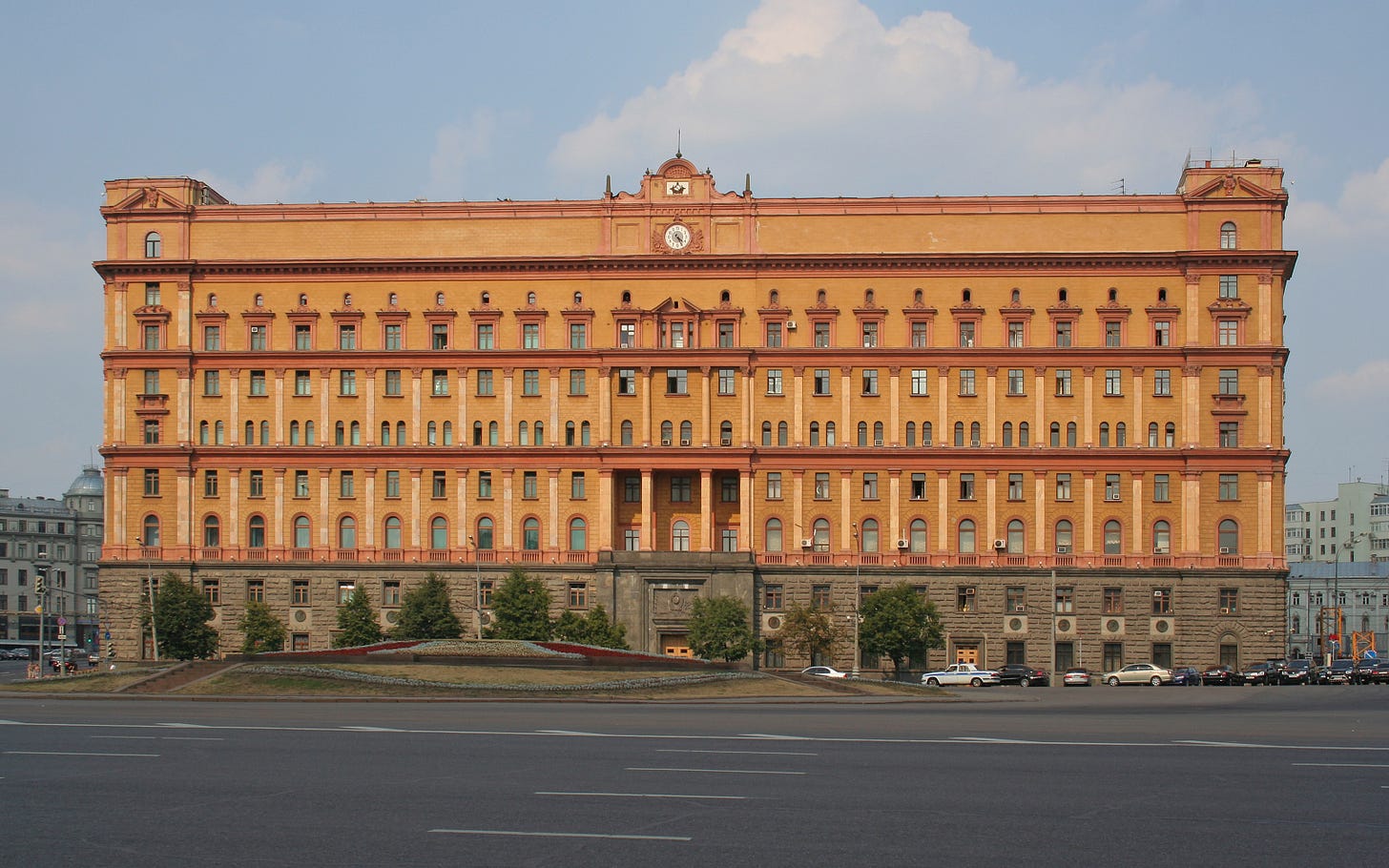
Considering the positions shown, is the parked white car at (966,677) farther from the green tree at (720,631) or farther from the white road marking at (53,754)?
the white road marking at (53,754)

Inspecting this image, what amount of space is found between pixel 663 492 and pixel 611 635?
38.1 ft

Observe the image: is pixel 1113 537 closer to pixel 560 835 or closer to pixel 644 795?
pixel 644 795

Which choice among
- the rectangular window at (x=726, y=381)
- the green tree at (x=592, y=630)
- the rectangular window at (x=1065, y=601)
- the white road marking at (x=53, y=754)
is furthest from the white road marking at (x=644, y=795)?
the rectangular window at (x=1065, y=601)

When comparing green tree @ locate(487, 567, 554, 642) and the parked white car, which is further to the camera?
green tree @ locate(487, 567, 554, 642)

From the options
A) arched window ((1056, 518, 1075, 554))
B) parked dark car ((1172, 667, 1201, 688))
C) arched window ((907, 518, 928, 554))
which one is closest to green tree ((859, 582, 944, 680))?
arched window ((907, 518, 928, 554))

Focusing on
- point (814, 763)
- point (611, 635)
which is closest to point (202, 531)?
point (611, 635)

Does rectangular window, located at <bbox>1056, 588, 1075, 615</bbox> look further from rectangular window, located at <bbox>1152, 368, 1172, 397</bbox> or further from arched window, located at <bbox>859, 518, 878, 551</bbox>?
rectangular window, located at <bbox>1152, 368, 1172, 397</bbox>

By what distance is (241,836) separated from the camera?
62.3 ft

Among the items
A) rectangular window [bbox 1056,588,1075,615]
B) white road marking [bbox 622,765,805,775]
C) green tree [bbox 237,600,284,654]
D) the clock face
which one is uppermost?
the clock face

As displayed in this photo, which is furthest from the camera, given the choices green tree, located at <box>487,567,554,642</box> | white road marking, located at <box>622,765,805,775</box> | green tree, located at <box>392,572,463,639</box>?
green tree, located at <box>392,572,463,639</box>

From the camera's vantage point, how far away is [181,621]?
3551 inches

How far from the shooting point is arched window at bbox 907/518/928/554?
A: 91812mm

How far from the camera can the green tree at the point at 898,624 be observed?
280 feet

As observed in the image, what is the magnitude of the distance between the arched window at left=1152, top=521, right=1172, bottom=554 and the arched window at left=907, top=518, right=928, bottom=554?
12.8 m
